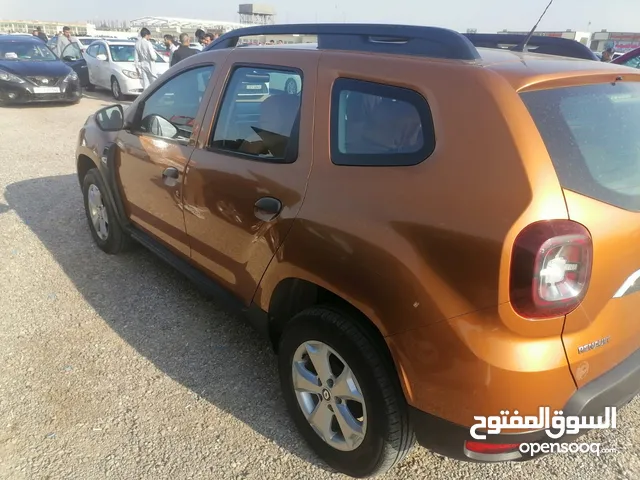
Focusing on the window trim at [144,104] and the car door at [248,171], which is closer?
the car door at [248,171]

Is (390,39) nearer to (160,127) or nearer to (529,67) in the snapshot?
(529,67)

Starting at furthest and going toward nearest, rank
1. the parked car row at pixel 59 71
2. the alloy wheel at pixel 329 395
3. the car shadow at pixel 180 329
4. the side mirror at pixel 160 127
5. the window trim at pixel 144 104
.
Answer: the parked car row at pixel 59 71 → the side mirror at pixel 160 127 → the window trim at pixel 144 104 → the car shadow at pixel 180 329 → the alloy wheel at pixel 329 395

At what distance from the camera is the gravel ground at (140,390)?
7.31 ft

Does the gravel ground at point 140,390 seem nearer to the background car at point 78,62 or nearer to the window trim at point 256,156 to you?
the window trim at point 256,156

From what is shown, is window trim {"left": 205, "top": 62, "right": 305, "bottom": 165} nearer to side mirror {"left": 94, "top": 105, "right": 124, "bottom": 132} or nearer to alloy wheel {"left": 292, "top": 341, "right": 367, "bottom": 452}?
alloy wheel {"left": 292, "top": 341, "right": 367, "bottom": 452}

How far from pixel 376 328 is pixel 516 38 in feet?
6.31

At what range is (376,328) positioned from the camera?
1.92 metres

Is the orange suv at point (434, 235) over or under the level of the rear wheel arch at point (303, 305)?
over

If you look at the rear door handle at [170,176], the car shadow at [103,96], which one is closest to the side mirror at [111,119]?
the rear door handle at [170,176]

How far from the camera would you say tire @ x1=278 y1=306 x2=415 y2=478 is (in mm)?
1853

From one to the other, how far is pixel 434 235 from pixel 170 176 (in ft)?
6.31

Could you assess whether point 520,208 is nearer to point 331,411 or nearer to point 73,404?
point 331,411

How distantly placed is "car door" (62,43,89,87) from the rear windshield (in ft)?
50.3

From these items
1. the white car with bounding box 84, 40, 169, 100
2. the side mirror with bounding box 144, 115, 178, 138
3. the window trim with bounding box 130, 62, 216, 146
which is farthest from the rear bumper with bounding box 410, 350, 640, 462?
the white car with bounding box 84, 40, 169, 100
